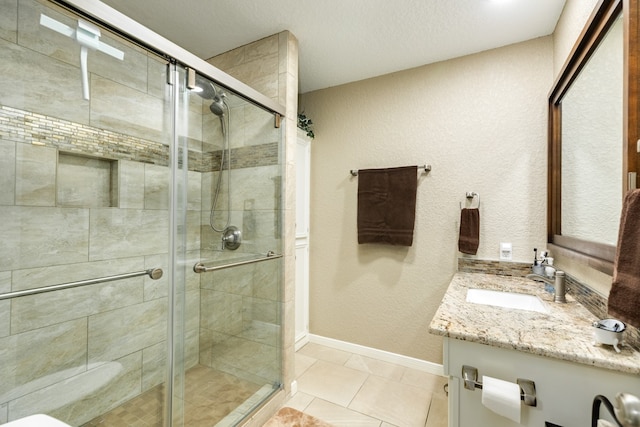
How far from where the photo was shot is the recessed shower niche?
1433 millimetres

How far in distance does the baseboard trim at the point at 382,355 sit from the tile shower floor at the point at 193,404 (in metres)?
1.09

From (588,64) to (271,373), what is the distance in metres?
2.47

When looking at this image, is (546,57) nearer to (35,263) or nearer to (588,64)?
(588,64)

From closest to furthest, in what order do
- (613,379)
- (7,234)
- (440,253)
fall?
(613,379) < (7,234) < (440,253)

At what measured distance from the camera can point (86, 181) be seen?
4.92 feet

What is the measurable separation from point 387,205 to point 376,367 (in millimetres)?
1326

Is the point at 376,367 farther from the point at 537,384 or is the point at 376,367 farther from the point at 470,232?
the point at 537,384

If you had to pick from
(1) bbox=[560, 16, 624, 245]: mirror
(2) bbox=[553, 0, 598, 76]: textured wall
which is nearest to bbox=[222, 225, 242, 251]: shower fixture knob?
(1) bbox=[560, 16, 624, 245]: mirror

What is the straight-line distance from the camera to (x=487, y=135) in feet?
6.81

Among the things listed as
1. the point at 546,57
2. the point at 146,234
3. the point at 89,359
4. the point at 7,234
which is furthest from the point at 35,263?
the point at 546,57

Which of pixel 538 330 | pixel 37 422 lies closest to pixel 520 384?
pixel 538 330

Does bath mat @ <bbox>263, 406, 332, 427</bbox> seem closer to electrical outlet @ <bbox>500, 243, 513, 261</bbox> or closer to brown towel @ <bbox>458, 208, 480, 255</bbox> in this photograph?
brown towel @ <bbox>458, 208, 480, 255</bbox>

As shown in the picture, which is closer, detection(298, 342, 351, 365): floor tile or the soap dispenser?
the soap dispenser

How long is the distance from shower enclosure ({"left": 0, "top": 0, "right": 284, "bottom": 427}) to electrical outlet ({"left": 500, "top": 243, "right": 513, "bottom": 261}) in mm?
1717
